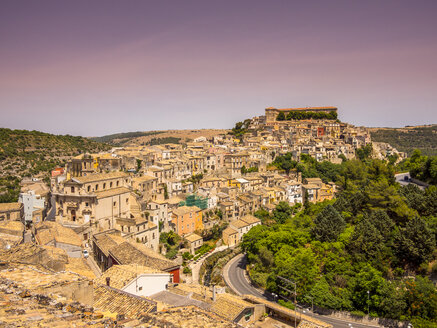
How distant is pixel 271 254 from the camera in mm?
33156

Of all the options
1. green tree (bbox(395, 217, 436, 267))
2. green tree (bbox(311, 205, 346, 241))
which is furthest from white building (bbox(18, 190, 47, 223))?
green tree (bbox(395, 217, 436, 267))

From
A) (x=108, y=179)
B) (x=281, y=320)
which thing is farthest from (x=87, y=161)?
(x=281, y=320)

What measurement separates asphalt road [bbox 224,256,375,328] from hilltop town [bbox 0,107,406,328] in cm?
169

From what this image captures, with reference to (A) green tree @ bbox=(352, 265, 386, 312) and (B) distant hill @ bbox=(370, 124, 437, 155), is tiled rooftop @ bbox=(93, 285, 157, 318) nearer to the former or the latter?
(A) green tree @ bbox=(352, 265, 386, 312)

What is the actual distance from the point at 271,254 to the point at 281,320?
13.1m

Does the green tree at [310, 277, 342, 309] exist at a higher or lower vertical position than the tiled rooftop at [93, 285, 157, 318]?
lower

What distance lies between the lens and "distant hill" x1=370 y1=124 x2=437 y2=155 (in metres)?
116

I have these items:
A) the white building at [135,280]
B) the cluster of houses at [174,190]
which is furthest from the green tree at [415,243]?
the white building at [135,280]

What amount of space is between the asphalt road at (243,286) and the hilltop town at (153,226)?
66.7 inches

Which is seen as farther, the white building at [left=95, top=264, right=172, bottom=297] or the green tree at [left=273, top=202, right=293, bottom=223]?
the green tree at [left=273, top=202, right=293, bottom=223]

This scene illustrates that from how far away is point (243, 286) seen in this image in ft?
106

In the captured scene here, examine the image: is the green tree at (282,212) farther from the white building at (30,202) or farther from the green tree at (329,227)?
the white building at (30,202)

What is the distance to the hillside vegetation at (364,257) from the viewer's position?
24297 millimetres

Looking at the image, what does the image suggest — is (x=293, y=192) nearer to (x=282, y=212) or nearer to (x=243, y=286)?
(x=282, y=212)
